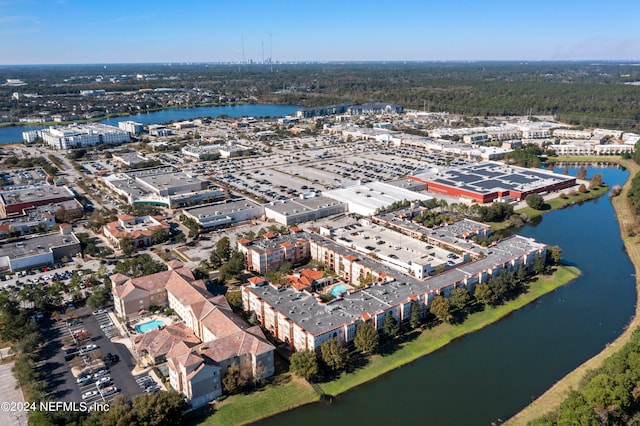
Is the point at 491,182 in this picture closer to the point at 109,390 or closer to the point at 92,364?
the point at 92,364

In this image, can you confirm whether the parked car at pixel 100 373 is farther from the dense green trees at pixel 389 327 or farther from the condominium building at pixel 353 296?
the dense green trees at pixel 389 327

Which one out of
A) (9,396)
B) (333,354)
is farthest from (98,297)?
(333,354)

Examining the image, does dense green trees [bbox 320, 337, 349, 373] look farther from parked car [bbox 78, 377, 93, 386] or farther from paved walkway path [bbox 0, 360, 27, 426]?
paved walkway path [bbox 0, 360, 27, 426]

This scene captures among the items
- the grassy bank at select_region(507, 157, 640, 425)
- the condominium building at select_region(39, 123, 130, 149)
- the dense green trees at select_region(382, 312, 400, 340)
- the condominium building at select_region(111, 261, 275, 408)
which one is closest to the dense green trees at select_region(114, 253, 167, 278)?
the condominium building at select_region(111, 261, 275, 408)

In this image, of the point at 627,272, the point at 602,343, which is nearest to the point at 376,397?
the point at 602,343

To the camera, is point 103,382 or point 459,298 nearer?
point 103,382
